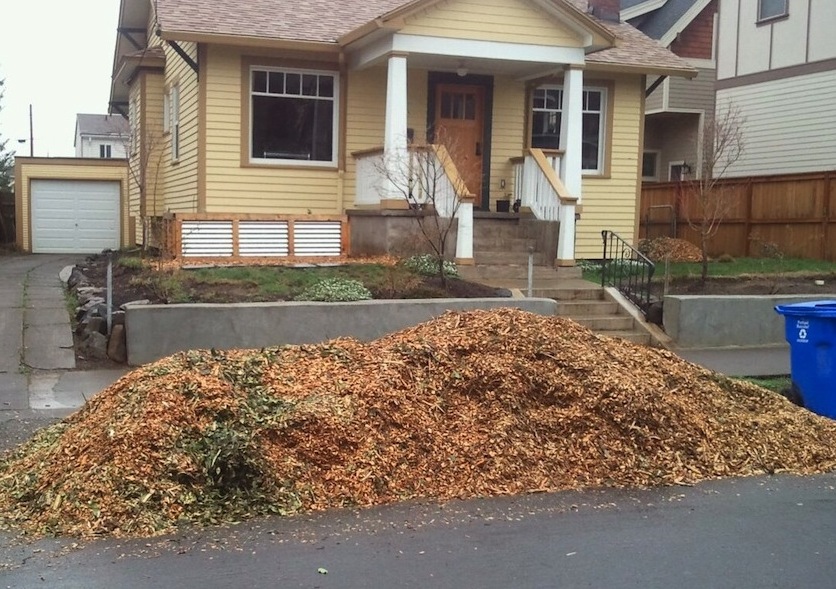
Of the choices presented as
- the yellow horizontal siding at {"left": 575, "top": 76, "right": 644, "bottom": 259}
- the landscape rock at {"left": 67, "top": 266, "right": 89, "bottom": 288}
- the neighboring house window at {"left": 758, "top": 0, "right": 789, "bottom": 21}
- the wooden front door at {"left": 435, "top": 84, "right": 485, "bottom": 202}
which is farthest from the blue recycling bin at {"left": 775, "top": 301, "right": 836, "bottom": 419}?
the neighboring house window at {"left": 758, "top": 0, "right": 789, "bottom": 21}

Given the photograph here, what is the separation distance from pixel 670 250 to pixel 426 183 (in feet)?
21.4

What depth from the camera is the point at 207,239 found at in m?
14.1

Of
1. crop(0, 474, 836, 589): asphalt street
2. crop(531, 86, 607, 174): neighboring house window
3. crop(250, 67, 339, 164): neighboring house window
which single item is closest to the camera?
crop(0, 474, 836, 589): asphalt street

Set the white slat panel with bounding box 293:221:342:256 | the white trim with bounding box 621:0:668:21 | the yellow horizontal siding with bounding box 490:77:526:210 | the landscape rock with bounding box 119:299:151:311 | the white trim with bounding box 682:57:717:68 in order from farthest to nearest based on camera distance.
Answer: the white trim with bounding box 621:0:668:21, the white trim with bounding box 682:57:717:68, the yellow horizontal siding with bounding box 490:77:526:210, the white slat panel with bounding box 293:221:342:256, the landscape rock with bounding box 119:299:151:311

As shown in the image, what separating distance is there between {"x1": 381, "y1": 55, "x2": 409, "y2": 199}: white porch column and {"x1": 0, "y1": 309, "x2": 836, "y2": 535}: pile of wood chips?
7.11m

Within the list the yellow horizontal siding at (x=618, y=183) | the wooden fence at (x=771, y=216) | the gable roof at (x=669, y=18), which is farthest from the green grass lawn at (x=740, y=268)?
the gable roof at (x=669, y=18)

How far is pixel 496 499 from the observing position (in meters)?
6.16

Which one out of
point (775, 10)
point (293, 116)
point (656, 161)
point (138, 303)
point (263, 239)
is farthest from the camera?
point (656, 161)

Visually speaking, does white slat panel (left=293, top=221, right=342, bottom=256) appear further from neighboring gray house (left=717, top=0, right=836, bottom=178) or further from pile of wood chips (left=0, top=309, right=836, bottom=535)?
neighboring gray house (left=717, top=0, right=836, bottom=178)

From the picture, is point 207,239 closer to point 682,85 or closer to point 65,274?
point 65,274

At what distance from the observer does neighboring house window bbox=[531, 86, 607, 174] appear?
1786 centimetres

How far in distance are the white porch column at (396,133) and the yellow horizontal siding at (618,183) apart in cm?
465

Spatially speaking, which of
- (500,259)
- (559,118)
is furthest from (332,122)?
(559,118)

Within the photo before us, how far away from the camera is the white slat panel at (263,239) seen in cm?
1432
